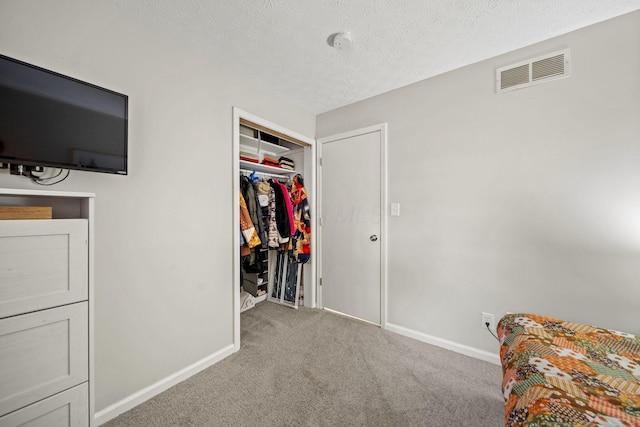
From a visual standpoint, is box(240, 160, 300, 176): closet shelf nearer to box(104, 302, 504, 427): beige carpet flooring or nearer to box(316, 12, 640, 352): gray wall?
box(316, 12, 640, 352): gray wall

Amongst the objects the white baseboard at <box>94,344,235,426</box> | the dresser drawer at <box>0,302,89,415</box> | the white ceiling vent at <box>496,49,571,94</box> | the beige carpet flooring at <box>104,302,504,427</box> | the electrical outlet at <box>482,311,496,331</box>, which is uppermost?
the white ceiling vent at <box>496,49,571,94</box>

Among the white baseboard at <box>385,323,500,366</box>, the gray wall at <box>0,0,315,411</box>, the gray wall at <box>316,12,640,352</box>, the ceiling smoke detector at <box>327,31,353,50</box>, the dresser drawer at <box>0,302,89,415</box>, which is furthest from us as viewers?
the white baseboard at <box>385,323,500,366</box>

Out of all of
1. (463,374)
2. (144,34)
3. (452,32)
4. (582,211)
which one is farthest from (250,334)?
(452,32)

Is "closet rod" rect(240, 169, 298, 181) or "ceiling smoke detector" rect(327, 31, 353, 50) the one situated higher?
"ceiling smoke detector" rect(327, 31, 353, 50)

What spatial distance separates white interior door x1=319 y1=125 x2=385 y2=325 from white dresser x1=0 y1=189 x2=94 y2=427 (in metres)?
2.05

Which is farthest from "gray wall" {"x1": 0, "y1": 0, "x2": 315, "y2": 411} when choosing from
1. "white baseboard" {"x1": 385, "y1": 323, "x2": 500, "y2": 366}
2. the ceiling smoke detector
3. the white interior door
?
"white baseboard" {"x1": 385, "y1": 323, "x2": 500, "y2": 366}

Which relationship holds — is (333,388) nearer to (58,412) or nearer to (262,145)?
(58,412)

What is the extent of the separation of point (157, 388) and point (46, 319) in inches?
36.4

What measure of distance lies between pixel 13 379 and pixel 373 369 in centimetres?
184

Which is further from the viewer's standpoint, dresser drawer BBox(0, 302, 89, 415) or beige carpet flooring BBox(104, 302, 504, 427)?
beige carpet flooring BBox(104, 302, 504, 427)

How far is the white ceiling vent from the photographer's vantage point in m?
1.58

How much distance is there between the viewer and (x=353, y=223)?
8.41 ft

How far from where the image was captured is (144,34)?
57.7 inches

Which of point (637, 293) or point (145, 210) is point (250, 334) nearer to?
point (145, 210)
